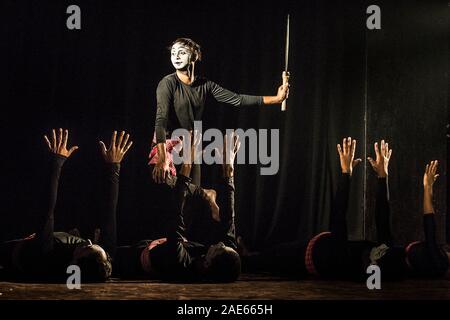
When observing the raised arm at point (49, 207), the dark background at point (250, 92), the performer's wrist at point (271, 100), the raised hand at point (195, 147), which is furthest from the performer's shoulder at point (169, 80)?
the raised arm at point (49, 207)

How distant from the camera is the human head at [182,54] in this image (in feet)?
19.3

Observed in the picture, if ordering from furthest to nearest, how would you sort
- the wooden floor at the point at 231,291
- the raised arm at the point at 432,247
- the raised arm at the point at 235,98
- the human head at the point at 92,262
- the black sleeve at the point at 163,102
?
the raised arm at the point at 235,98
the black sleeve at the point at 163,102
the raised arm at the point at 432,247
the human head at the point at 92,262
the wooden floor at the point at 231,291

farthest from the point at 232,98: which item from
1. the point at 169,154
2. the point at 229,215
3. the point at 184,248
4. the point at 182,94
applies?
the point at 184,248

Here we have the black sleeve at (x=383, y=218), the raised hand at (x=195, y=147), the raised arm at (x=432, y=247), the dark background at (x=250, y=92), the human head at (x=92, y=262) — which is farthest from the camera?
the dark background at (x=250, y=92)

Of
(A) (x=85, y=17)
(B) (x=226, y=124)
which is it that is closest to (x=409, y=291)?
(B) (x=226, y=124)

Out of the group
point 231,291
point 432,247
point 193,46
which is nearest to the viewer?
point 231,291

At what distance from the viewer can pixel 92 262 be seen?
4.38m

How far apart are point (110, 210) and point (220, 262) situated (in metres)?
0.90

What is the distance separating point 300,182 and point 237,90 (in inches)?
44.7

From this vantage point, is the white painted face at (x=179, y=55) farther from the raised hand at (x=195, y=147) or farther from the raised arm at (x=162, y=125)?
the raised hand at (x=195, y=147)

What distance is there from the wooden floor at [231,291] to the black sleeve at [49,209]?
32 centimetres

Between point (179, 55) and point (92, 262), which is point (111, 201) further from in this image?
point (179, 55)

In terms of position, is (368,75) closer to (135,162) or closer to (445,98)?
(445,98)

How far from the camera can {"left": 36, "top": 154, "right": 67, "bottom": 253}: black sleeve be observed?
14.4 feet
